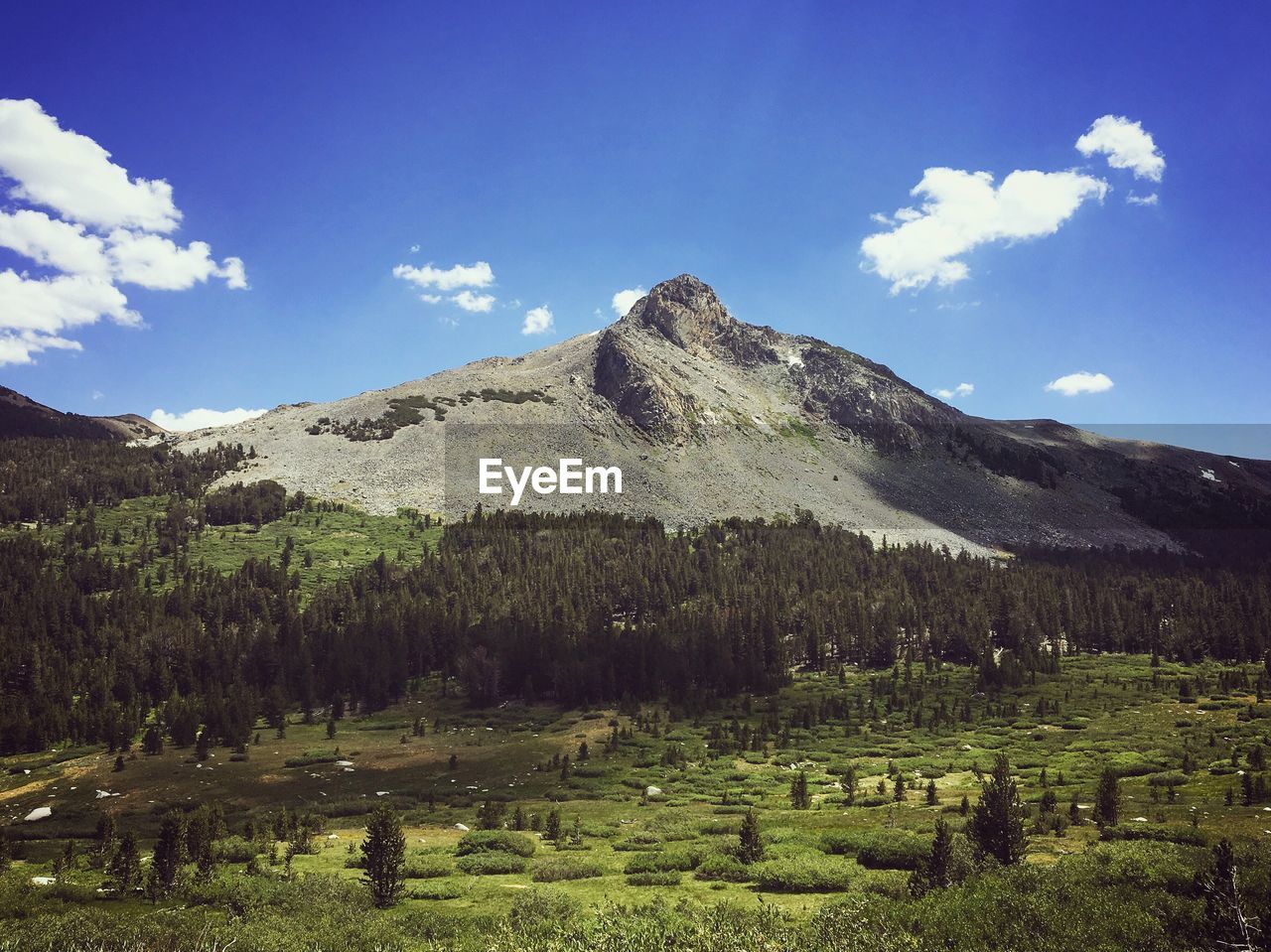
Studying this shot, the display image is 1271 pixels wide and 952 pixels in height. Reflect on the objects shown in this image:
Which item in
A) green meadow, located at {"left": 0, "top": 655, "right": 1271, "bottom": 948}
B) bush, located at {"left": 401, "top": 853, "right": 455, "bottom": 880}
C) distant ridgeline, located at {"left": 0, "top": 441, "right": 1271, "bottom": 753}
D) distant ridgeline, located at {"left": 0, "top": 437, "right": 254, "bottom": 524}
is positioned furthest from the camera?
distant ridgeline, located at {"left": 0, "top": 437, "right": 254, "bottom": 524}

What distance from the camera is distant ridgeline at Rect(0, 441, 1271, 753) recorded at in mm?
97562

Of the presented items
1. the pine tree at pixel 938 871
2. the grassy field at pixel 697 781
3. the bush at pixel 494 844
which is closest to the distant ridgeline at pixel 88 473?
the grassy field at pixel 697 781

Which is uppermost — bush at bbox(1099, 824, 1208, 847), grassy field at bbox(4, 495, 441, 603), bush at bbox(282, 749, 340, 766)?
grassy field at bbox(4, 495, 441, 603)

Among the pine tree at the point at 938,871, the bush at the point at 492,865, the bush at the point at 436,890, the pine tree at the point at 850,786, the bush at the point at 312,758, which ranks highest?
the pine tree at the point at 938,871

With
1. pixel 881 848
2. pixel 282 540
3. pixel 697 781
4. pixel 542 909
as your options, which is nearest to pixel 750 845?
pixel 881 848

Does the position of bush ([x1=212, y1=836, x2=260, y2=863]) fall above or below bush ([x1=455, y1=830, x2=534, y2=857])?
above

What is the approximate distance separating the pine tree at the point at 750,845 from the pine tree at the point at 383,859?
16.0 m

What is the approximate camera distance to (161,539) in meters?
141

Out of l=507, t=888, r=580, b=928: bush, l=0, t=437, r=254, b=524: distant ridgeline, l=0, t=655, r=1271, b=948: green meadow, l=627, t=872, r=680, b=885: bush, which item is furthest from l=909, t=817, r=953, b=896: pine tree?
l=0, t=437, r=254, b=524: distant ridgeline

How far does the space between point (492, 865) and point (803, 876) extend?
52.6 ft

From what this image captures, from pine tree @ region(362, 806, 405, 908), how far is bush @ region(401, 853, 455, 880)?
14.2 ft

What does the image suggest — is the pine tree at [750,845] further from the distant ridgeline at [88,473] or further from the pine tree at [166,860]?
the distant ridgeline at [88,473]

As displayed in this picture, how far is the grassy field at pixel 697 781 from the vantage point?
34.9m

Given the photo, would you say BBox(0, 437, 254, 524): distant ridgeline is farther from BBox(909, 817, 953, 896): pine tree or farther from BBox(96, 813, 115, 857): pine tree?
BBox(909, 817, 953, 896): pine tree
